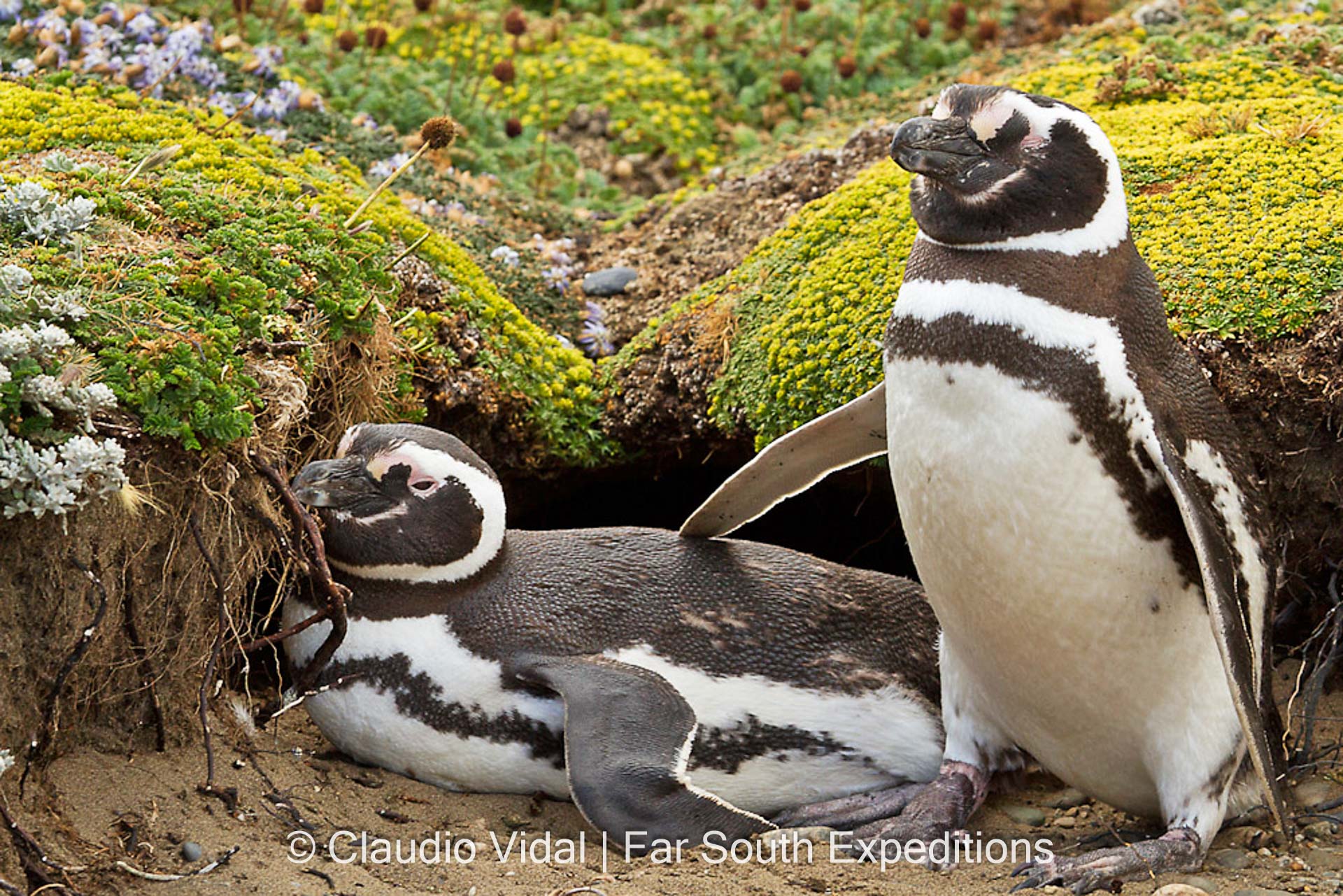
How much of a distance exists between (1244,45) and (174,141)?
451 centimetres

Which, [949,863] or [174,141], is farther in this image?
[174,141]

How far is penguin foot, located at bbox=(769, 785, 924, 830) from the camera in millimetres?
4297

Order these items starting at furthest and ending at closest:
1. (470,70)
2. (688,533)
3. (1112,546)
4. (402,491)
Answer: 1. (470,70)
2. (688,533)
3. (402,491)
4. (1112,546)

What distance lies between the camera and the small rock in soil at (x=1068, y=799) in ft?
15.1

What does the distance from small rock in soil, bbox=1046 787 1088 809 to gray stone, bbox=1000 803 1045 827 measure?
7 centimetres

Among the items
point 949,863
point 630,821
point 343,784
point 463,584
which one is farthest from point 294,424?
point 949,863

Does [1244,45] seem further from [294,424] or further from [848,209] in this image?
[294,424]

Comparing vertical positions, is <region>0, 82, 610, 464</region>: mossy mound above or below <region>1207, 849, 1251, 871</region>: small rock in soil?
above

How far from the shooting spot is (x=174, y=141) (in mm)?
5457

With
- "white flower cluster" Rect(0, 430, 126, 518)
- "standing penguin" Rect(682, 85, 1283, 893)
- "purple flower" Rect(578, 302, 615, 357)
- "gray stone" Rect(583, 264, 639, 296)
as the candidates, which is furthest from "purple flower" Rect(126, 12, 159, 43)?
"standing penguin" Rect(682, 85, 1283, 893)

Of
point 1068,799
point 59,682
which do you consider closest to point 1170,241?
point 1068,799

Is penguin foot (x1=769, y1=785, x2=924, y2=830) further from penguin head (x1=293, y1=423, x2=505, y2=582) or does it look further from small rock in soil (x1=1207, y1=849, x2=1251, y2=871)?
penguin head (x1=293, y1=423, x2=505, y2=582)

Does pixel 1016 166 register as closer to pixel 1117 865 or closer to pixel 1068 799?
pixel 1117 865

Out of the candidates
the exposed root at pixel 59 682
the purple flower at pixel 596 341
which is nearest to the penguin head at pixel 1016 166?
the exposed root at pixel 59 682
